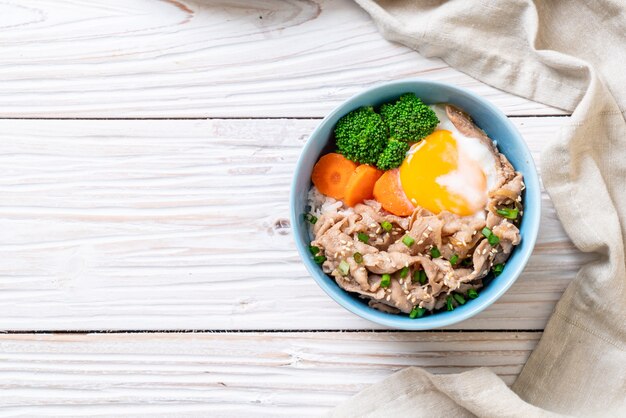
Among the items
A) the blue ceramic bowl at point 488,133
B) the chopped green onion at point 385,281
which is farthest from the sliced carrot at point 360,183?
the chopped green onion at point 385,281

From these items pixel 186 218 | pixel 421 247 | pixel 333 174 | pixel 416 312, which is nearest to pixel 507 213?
pixel 421 247

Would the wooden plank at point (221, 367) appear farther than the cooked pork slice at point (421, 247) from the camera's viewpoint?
Yes

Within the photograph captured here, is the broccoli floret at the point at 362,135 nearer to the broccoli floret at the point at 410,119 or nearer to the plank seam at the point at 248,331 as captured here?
the broccoli floret at the point at 410,119

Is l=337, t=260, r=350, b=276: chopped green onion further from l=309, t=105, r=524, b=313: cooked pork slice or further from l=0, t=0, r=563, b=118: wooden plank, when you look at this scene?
l=0, t=0, r=563, b=118: wooden plank

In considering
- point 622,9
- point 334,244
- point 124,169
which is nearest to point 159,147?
point 124,169

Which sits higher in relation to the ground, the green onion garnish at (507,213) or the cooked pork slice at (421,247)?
the green onion garnish at (507,213)

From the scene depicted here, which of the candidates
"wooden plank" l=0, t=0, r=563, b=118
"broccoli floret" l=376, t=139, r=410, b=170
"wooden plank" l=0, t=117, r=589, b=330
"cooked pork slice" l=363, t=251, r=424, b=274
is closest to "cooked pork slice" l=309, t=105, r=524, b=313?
"cooked pork slice" l=363, t=251, r=424, b=274

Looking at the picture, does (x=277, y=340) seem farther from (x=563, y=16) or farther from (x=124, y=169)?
(x=563, y=16)
